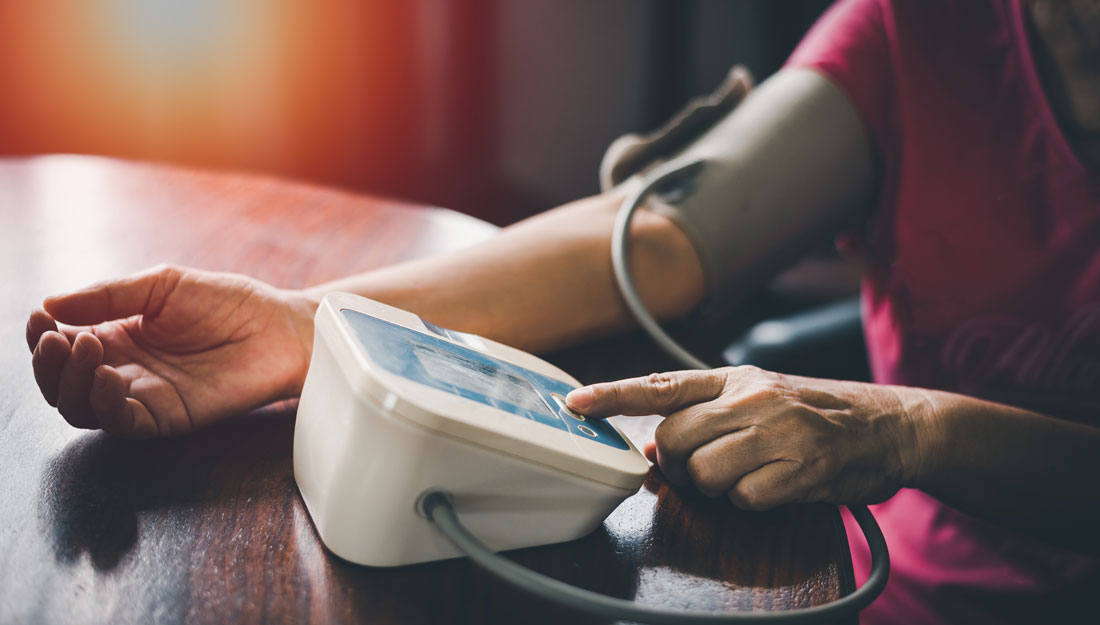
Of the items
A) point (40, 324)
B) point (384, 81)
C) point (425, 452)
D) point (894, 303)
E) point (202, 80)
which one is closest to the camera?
point (425, 452)

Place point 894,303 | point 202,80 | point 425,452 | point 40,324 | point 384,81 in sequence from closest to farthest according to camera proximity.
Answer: point 425,452
point 40,324
point 894,303
point 202,80
point 384,81

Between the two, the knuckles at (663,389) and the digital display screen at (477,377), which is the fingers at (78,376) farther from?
the knuckles at (663,389)

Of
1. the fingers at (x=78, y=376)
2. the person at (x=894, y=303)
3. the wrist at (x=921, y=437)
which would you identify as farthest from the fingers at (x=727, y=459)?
the fingers at (x=78, y=376)

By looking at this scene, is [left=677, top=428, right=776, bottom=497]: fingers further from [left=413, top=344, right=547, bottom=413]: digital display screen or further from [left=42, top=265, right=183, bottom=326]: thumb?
[left=42, top=265, right=183, bottom=326]: thumb

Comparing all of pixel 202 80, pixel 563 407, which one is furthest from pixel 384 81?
pixel 563 407

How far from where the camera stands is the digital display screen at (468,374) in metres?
0.37

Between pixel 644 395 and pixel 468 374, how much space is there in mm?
103

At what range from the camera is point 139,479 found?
0.42 metres

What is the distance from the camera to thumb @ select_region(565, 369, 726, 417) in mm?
432

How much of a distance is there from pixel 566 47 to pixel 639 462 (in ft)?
5.77

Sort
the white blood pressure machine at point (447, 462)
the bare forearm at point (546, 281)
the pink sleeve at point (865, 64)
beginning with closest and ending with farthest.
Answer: the white blood pressure machine at point (447, 462) < the bare forearm at point (546, 281) < the pink sleeve at point (865, 64)

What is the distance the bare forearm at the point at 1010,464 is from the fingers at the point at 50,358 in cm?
52

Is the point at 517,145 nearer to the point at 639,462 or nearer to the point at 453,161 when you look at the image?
the point at 453,161

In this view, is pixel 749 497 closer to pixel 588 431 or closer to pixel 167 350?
pixel 588 431
